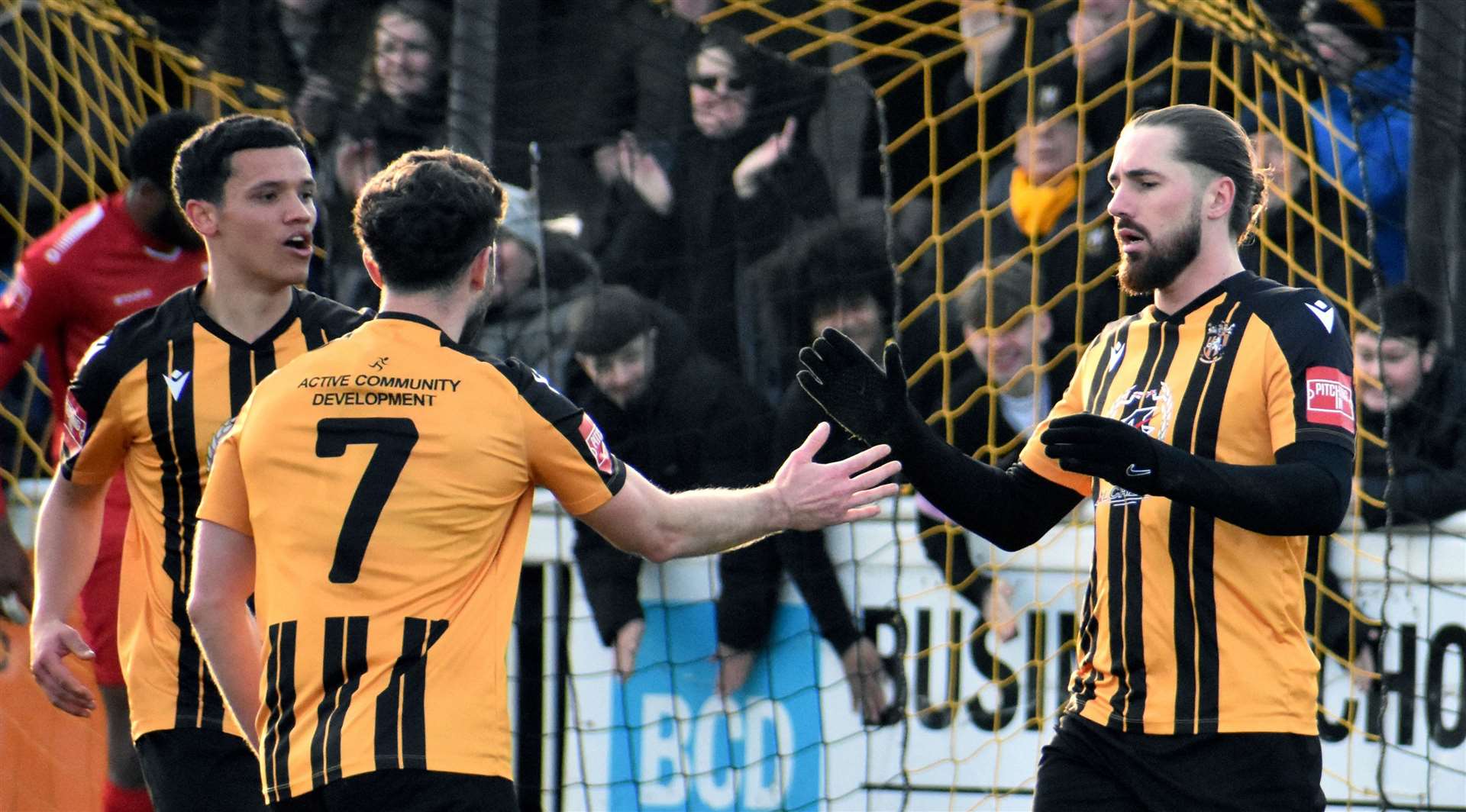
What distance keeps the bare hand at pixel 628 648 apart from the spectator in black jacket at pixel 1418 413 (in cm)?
209

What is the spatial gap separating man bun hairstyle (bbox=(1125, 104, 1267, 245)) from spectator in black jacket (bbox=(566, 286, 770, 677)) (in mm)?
2294

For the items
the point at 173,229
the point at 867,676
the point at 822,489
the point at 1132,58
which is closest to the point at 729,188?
the point at 1132,58

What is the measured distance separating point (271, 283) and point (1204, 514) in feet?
6.32

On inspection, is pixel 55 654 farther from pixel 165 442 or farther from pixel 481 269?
pixel 481 269

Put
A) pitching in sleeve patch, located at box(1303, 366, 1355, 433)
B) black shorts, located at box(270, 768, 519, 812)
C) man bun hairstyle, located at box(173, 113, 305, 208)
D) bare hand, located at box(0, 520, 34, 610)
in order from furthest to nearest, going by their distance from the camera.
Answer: bare hand, located at box(0, 520, 34, 610) → man bun hairstyle, located at box(173, 113, 305, 208) → pitching in sleeve patch, located at box(1303, 366, 1355, 433) → black shorts, located at box(270, 768, 519, 812)

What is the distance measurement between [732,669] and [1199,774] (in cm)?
233

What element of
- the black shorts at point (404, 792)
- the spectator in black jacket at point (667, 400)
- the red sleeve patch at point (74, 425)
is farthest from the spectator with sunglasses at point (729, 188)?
the black shorts at point (404, 792)

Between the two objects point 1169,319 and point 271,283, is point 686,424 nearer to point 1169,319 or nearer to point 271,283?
point 271,283

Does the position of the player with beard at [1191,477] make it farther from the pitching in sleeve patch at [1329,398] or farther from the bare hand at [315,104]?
the bare hand at [315,104]

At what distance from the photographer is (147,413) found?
12.3ft

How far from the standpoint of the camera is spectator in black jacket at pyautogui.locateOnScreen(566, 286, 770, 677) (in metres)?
5.59

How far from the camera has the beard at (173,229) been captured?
15.2 feet

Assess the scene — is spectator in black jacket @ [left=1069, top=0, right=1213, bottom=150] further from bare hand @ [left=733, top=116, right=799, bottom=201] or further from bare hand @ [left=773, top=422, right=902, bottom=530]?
bare hand @ [left=773, top=422, right=902, bottom=530]

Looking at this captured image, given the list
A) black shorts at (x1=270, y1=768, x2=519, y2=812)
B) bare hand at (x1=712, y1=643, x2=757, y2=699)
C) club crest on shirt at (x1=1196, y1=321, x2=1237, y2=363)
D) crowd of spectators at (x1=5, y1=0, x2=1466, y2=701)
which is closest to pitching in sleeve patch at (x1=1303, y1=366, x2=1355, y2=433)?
club crest on shirt at (x1=1196, y1=321, x2=1237, y2=363)
